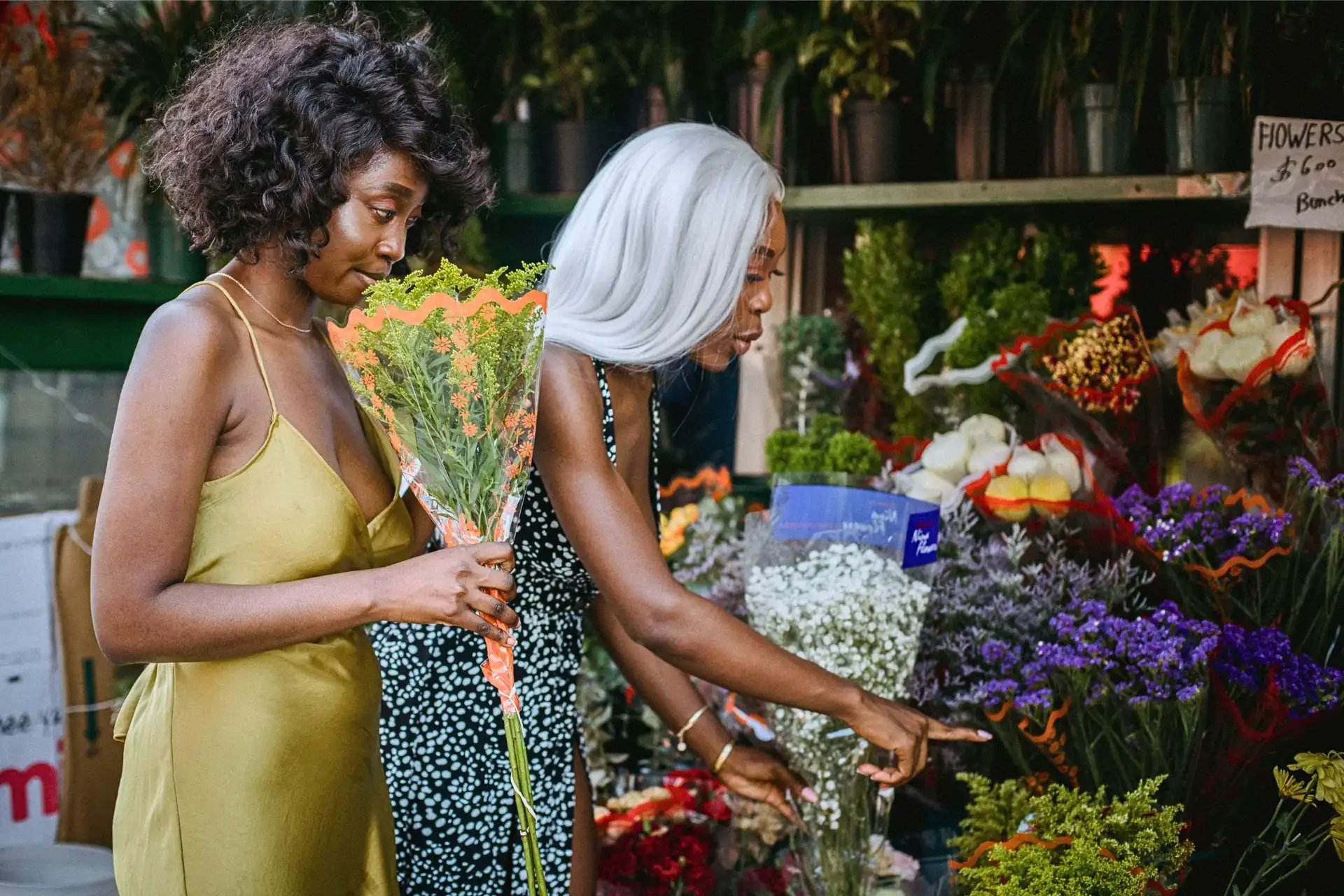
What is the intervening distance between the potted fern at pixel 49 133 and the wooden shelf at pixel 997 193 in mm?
858

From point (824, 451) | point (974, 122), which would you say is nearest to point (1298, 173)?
point (974, 122)

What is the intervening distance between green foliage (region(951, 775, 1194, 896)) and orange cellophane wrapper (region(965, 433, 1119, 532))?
1.57ft

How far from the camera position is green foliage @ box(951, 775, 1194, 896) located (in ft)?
4.51

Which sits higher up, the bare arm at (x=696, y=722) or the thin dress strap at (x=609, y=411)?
the thin dress strap at (x=609, y=411)

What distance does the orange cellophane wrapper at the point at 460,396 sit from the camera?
1195mm

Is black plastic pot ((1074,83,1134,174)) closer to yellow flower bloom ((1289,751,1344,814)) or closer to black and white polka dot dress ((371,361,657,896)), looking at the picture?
A: black and white polka dot dress ((371,361,657,896))

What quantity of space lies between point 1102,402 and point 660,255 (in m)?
1.00

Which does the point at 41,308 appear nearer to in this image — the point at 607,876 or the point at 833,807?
the point at 607,876

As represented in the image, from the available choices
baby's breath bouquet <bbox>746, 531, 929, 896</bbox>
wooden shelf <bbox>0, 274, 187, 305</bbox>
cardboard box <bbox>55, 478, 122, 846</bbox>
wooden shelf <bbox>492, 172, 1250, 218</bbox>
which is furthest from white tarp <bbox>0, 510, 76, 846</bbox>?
baby's breath bouquet <bbox>746, 531, 929, 896</bbox>

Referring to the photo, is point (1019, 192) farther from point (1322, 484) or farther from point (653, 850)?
point (653, 850)

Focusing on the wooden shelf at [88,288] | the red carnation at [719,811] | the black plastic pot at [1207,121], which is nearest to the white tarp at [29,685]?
the wooden shelf at [88,288]

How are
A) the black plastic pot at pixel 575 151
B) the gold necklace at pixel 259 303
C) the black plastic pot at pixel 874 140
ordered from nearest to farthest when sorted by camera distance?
the gold necklace at pixel 259 303 → the black plastic pot at pixel 874 140 → the black plastic pot at pixel 575 151

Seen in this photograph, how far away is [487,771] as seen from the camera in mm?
1728

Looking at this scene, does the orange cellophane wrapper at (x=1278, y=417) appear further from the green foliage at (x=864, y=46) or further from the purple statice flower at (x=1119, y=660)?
the green foliage at (x=864, y=46)
